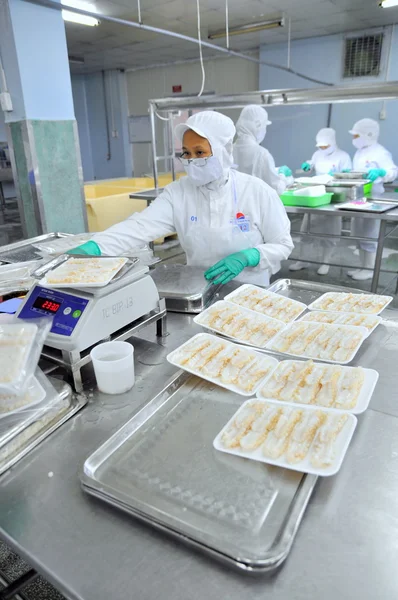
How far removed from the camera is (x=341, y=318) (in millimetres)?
1239

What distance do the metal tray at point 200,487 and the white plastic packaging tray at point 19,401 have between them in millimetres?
166

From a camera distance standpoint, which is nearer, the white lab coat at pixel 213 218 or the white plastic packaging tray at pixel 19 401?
the white plastic packaging tray at pixel 19 401

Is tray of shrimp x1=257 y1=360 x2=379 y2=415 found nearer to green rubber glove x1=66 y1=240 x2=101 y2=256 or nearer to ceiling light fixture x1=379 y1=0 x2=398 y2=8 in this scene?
green rubber glove x1=66 y1=240 x2=101 y2=256

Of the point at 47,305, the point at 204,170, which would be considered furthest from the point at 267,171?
the point at 47,305

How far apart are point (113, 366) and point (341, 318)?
2.33 ft

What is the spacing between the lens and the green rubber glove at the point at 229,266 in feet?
4.97

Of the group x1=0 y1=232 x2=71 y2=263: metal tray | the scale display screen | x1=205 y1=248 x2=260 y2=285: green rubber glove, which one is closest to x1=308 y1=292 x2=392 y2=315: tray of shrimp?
x1=205 y1=248 x2=260 y2=285: green rubber glove

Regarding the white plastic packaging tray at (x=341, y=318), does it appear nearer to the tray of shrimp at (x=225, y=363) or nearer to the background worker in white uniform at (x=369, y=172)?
the tray of shrimp at (x=225, y=363)

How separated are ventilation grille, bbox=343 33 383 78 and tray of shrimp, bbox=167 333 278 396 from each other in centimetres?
703

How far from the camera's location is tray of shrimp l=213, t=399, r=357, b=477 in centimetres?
69

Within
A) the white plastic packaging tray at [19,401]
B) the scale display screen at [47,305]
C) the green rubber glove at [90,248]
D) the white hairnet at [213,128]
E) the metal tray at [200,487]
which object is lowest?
the metal tray at [200,487]

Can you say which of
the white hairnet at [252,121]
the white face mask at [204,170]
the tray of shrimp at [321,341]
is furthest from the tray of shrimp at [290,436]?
the white hairnet at [252,121]

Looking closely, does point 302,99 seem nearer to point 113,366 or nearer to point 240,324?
point 240,324

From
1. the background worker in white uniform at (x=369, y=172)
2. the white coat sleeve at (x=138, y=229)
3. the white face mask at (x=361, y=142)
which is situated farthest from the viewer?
the white face mask at (x=361, y=142)
